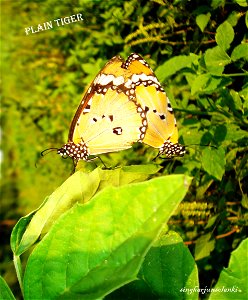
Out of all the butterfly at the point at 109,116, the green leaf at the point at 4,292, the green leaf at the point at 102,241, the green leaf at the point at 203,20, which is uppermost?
the green leaf at the point at 203,20

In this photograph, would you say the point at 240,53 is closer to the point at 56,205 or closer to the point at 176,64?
the point at 176,64

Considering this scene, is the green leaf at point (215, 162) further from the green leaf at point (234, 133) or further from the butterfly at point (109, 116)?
the butterfly at point (109, 116)

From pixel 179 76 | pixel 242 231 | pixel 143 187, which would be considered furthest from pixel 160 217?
pixel 179 76

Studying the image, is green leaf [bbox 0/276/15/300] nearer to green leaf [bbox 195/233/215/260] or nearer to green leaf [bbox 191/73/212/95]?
green leaf [bbox 191/73/212/95]

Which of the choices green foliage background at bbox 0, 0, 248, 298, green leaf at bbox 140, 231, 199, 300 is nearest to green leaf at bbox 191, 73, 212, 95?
green foliage background at bbox 0, 0, 248, 298

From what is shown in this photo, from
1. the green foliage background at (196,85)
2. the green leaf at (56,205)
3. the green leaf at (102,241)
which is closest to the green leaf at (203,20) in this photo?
the green foliage background at (196,85)

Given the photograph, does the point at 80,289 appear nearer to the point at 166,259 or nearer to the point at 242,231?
the point at 166,259
